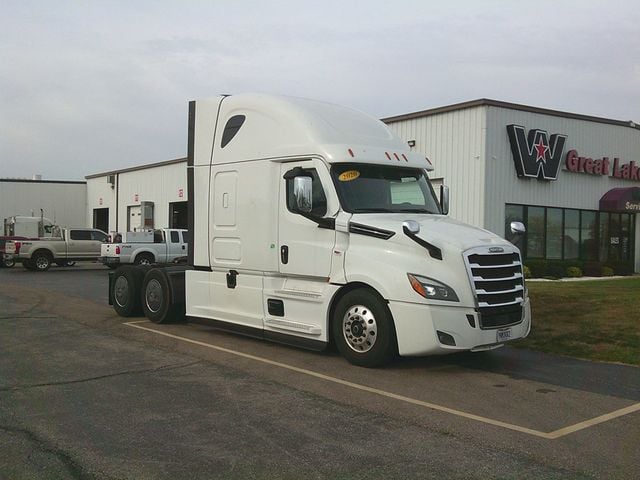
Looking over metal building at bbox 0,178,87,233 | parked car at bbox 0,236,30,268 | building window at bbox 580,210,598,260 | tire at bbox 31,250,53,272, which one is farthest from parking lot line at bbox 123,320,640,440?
metal building at bbox 0,178,87,233

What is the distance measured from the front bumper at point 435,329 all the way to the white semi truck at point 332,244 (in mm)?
13

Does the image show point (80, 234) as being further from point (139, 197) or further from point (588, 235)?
point (588, 235)

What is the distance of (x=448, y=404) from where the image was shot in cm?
631

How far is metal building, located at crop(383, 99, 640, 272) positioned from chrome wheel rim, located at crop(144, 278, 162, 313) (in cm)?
1397

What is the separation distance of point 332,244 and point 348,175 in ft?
3.13

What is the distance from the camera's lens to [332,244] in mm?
8195

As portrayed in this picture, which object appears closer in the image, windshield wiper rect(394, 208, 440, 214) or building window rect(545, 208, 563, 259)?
windshield wiper rect(394, 208, 440, 214)

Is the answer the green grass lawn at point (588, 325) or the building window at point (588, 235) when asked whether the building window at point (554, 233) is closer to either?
the building window at point (588, 235)

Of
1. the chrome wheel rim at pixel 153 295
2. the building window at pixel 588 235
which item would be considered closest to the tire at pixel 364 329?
the chrome wheel rim at pixel 153 295

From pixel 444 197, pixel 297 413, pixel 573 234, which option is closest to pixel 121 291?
pixel 444 197

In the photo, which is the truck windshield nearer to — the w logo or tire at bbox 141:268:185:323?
tire at bbox 141:268:185:323

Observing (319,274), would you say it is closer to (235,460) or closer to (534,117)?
(235,460)

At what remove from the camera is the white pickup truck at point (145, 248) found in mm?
26406

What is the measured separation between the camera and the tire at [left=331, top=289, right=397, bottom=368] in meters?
7.57
